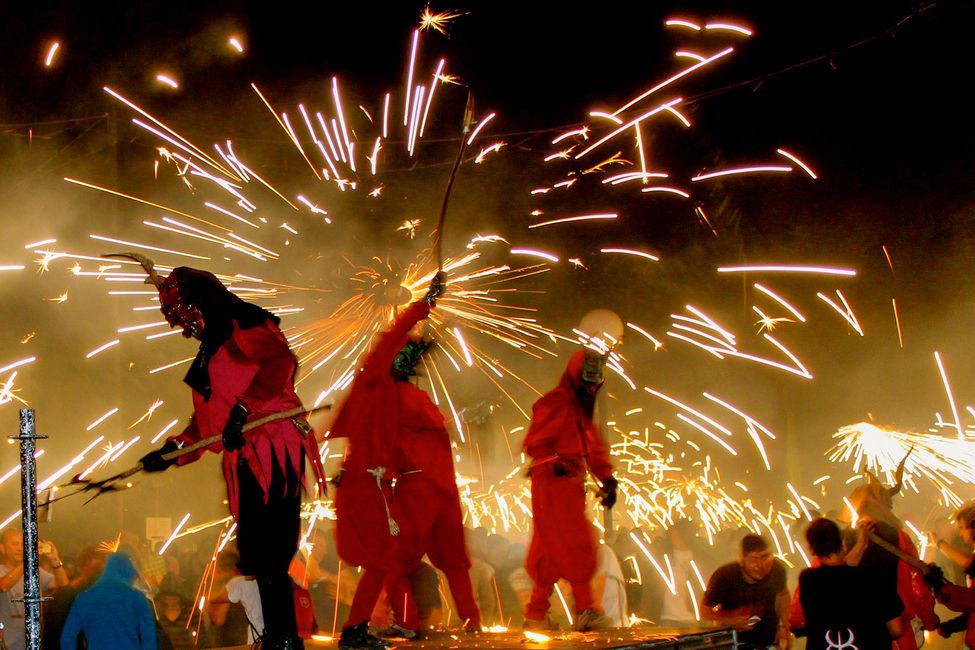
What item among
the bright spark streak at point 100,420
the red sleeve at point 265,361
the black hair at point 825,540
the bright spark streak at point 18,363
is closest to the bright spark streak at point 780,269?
the black hair at point 825,540

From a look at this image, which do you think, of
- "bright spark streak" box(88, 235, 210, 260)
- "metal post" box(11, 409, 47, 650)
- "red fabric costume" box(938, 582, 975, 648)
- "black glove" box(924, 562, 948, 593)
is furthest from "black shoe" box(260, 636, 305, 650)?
"bright spark streak" box(88, 235, 210, 260)

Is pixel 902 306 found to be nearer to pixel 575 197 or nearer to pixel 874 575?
pixel 575 197

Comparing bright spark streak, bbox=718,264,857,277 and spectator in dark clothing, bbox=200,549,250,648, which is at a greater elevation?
bright spark streak, bbox=718,264,857,277

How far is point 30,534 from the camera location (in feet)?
14.1

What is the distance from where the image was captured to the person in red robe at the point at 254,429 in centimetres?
552

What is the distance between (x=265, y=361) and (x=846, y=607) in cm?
367

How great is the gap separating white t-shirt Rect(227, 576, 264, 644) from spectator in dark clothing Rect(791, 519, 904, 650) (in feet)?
12.0

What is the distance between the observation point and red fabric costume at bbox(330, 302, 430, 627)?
6723 millimetres

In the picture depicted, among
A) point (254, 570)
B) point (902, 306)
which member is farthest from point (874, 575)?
point (902, 306)

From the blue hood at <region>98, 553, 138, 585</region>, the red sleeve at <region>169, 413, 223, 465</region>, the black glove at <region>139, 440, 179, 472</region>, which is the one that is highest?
the red sleeve at <region>169, 413, 223, 465</region>

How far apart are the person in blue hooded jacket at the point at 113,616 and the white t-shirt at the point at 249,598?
24.6 inches

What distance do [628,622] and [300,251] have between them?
740 centimetres

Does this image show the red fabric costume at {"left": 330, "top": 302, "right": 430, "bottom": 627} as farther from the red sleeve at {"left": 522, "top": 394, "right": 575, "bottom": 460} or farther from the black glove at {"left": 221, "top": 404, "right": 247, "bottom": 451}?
the black glove at {"left": 221, "top": 404, "right": 247, "bottom": 451}

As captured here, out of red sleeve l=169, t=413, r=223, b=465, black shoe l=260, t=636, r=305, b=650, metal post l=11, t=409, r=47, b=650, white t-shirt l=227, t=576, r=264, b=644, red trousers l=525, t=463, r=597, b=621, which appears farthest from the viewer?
red trousers l=525, t=463, r=597, b=621
